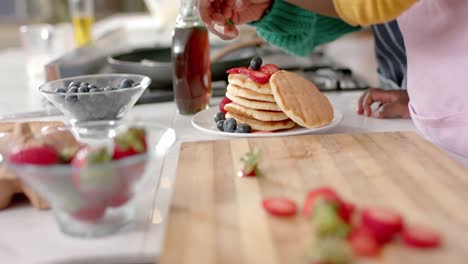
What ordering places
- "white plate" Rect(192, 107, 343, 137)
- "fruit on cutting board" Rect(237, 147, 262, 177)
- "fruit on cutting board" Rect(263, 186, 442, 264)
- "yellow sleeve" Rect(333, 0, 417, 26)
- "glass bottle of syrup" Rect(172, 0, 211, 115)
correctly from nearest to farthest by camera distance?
1. "fruit on cutting board" Rect(263, 186, 442, 264)
2. "fruit on cutting board" Rect(237, 147, 262, 177)
3. "yellow sleeve" Rect(333, 0, 417, 26)
4. "white plate" Rect(192, 107, 343, 137)
5. "glass bottle of syrup" Rect(172, 0, 211, 115)

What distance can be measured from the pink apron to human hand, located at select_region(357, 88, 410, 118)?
0.05 metres

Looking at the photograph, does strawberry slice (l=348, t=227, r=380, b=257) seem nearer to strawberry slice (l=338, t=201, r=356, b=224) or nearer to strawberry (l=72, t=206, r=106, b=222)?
strawberry slice (l=338, t=201, r=356, b=224)

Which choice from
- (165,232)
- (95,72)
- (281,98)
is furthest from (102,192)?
(95,72)

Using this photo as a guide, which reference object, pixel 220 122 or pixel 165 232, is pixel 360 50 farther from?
pixel 165 232

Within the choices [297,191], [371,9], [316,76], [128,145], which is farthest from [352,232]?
[316,76]

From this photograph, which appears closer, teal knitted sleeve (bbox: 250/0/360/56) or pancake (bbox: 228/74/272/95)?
pancake (bbox: 228/74/272/95)

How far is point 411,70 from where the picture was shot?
1.23 meters

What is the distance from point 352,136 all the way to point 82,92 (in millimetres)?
489

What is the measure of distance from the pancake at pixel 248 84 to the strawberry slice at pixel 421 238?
0.52 metres

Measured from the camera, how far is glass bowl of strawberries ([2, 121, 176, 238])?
2.24 feet

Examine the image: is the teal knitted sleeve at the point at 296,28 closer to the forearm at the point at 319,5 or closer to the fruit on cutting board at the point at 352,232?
the forearm at the point at 319,5

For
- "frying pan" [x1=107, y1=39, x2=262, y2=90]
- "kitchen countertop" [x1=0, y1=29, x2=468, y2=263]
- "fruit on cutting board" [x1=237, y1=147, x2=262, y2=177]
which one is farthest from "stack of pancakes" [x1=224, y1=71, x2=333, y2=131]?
"frying pan" [x1=107, y1=39, x2=262, y2=90]

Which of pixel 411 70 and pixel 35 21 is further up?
pixel 411 70

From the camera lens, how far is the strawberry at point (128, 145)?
0.74m
